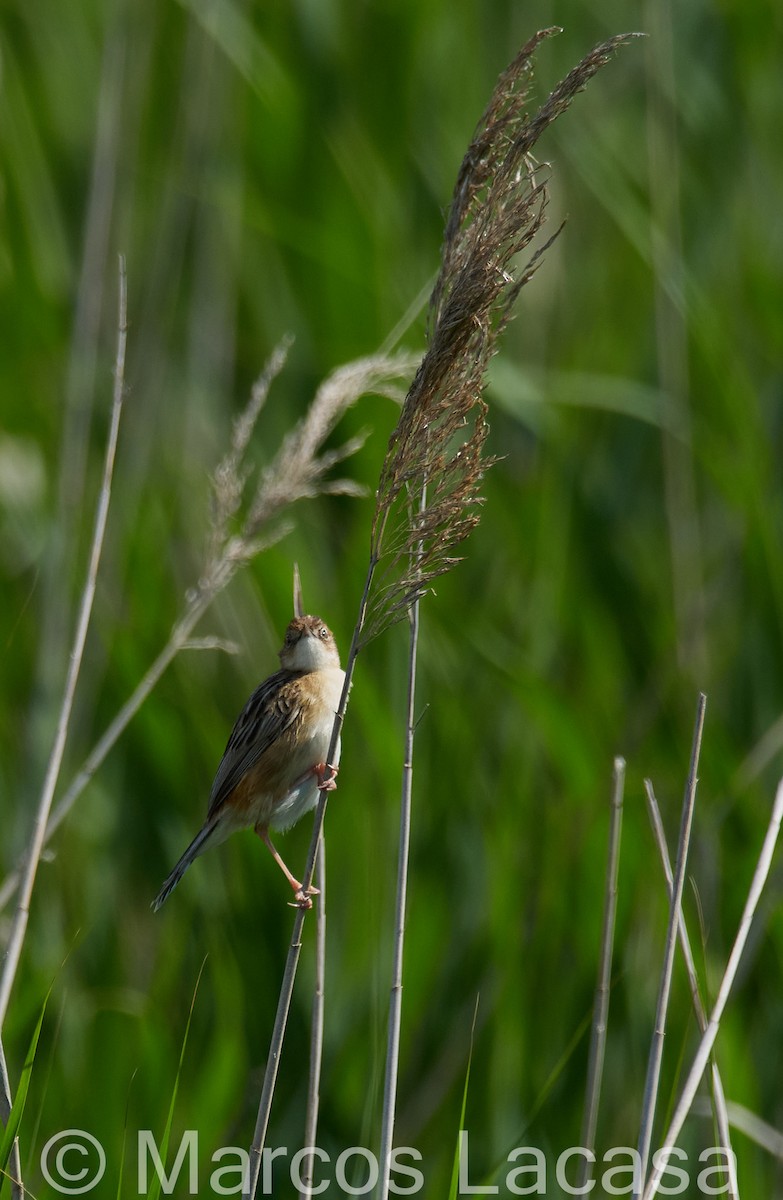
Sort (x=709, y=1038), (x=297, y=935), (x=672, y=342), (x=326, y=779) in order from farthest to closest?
(x=672, y=342)
(x=326, y=779)
(x=709, y=1038)
(x=297, y=935)

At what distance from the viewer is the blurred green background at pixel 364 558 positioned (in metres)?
3.08

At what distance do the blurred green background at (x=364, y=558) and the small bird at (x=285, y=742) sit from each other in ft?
0.37

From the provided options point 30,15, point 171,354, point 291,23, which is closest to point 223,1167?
point 171,354

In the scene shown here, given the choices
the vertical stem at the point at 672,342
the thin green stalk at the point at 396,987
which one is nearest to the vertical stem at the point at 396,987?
the thin green stalk at the point at 396,987

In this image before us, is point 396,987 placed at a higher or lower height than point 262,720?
lower

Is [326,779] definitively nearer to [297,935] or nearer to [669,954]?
[297,935]

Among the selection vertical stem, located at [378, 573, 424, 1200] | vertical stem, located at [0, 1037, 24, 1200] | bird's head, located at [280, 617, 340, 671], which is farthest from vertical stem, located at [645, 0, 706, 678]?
vertical stem, located at [0, 1037, 24, 1200]

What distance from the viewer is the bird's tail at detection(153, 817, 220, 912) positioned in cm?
262

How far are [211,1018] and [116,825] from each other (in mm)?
634

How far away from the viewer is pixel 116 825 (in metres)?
3.54

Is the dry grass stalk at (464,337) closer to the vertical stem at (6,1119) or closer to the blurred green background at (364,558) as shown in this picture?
the blurred green background at (364,558)

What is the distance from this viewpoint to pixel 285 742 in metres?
2.94

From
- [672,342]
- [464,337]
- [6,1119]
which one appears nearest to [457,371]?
[464,337]

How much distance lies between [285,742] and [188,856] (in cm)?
36
